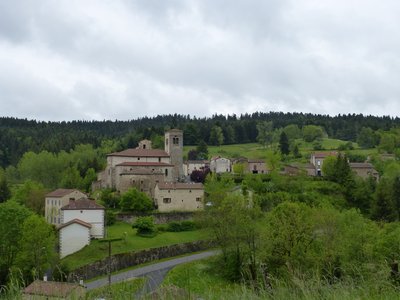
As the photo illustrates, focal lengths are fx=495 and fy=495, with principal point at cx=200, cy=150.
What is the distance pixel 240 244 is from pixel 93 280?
10816 mm

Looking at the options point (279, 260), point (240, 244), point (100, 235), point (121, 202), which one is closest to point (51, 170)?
point (121, 202)

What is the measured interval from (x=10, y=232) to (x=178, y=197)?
20.6 m

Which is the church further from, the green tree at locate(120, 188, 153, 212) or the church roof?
the green tree at locate(120, 188, 153, 212)

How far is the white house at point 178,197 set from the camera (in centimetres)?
5309

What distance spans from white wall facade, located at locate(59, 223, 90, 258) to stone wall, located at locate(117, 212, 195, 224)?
697cm

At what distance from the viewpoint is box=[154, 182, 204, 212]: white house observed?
174 feet

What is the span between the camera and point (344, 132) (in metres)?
132

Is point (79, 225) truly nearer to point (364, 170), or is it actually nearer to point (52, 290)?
point (52, 290)

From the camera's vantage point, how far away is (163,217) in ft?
166

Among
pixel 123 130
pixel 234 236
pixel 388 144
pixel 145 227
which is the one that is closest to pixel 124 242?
pixel 145 227

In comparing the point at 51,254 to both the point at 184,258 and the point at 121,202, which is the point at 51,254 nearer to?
the point at 184,258

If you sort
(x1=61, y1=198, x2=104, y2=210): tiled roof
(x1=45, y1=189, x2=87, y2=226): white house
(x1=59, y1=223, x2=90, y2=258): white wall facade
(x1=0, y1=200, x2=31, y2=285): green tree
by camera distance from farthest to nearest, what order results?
(x1=45, y1=189, x2=87, y2=226): white house < (x1=61, y1=198, x2=104, y2=210): tiled roof < (x1=59, y1=223, x2=90, y2=258): white wall facade < (x1=0, y1=200, x2=31, y2=285): green tree

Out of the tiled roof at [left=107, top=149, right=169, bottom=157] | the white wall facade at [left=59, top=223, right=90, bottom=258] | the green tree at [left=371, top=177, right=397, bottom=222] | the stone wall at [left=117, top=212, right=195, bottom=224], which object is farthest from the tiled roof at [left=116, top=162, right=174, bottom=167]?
the green tree at [left=371, top=177, right=397, bottom=222]

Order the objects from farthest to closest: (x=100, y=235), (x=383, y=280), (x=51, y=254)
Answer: (x=100, y=235), (x=51, y=254), (x=383, y=280)
